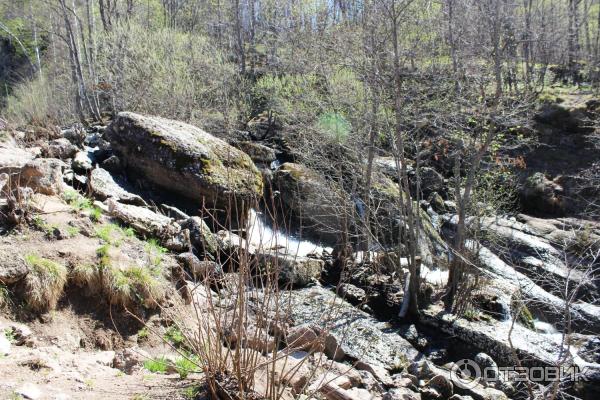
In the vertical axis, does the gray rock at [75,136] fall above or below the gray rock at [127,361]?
above

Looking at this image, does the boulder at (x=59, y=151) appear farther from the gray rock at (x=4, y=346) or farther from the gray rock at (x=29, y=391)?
the gray rock at (x=29, y=391)

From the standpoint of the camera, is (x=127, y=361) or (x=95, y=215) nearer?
(x=127, y=361)

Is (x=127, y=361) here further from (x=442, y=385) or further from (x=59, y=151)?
(x=59, y=151)

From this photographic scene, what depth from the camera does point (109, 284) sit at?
5.98 metres

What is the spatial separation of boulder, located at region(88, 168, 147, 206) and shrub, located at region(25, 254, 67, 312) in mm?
3270

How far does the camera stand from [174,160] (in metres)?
10.8

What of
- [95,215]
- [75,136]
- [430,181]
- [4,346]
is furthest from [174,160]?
[430,181]

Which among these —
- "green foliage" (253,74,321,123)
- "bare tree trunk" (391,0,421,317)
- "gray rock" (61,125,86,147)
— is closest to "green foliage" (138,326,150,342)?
"bare tree trunk" (391,0,421,317)

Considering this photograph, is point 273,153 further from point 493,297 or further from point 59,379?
point 59,379

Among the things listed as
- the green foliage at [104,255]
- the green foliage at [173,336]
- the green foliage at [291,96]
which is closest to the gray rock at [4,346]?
the green foliage at [104,255]

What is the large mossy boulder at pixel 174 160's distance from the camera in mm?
10789

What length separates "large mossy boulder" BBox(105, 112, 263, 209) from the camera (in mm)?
10789
